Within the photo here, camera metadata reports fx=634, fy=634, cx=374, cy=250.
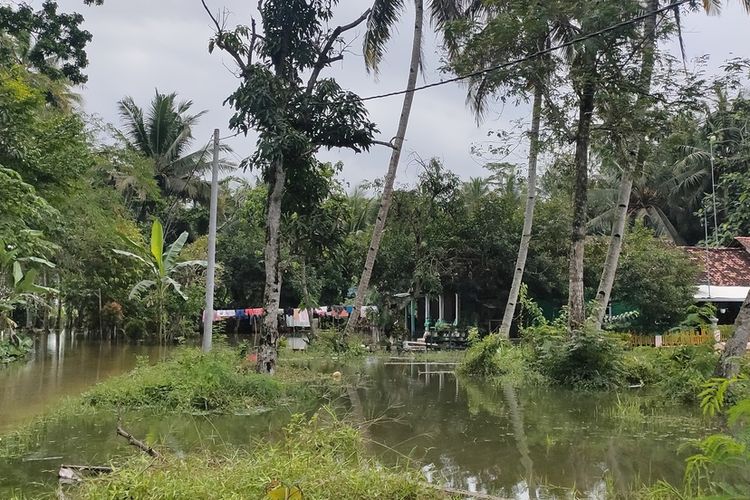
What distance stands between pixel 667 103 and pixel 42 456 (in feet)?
43.1

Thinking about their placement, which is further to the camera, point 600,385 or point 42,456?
point 600,385

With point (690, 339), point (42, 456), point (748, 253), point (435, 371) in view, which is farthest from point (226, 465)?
point (748, 253)

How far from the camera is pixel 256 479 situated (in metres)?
4.80

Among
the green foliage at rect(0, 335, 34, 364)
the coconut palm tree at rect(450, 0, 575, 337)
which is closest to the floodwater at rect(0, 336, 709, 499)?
the green foliage at rect(0, 335, 34, 364)

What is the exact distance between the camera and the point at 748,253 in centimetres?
2586

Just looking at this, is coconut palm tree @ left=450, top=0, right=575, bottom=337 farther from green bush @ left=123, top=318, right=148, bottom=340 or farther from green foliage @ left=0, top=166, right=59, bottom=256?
green bush @ left=123, top=318, right=148, bottom=340

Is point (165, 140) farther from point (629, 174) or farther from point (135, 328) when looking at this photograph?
point (629, 174)

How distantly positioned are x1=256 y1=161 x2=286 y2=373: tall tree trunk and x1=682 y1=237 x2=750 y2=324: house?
16434mm

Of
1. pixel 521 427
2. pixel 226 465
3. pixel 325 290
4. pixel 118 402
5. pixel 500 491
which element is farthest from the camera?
A: pixel 325 290

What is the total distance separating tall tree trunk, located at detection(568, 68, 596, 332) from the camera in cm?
1372

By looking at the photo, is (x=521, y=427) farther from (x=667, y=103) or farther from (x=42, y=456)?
A: (x=667, y=103)

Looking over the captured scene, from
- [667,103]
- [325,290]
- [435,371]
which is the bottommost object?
[435,371]

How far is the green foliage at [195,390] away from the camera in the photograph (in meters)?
9.94

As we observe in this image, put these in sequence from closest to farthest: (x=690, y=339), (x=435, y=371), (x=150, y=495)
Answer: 1. (x=150, y=495)
2. (x=435, y=371)
3. (x=690, y=339)
